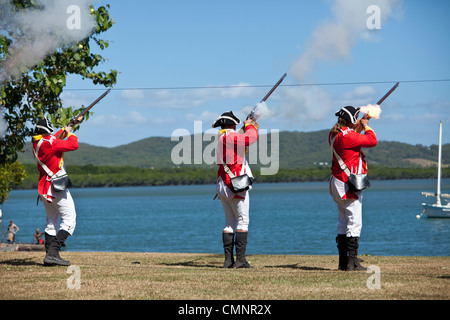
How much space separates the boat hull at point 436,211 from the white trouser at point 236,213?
80.2 meters

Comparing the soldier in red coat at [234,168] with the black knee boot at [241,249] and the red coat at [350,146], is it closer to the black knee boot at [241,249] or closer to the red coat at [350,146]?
the black knee boot at [241,249]

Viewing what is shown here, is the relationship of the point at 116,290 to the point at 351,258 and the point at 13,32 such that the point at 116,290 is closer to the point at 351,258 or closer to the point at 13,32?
the point at 351,258

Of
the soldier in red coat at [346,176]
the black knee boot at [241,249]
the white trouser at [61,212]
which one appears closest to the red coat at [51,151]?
the white trouser at [61,212]

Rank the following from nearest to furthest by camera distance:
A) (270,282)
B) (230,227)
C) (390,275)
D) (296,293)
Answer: (296,293) < (270,282) < (390,275) < (230,227)

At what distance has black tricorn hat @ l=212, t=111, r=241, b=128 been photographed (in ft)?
40.1

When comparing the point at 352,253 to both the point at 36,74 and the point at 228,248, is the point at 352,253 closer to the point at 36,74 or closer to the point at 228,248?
the point at 228,248

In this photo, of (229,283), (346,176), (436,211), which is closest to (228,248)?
(346,176)

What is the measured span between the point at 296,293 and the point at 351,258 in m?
2.94

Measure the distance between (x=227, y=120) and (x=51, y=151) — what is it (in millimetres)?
3291

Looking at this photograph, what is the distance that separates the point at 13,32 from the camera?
13.7 meters

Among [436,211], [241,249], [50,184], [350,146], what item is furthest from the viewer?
[436,211]

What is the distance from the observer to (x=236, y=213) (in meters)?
12.3

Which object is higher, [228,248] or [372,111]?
[372,111]

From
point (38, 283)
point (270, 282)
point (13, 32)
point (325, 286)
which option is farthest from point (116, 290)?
point (13, 32)
